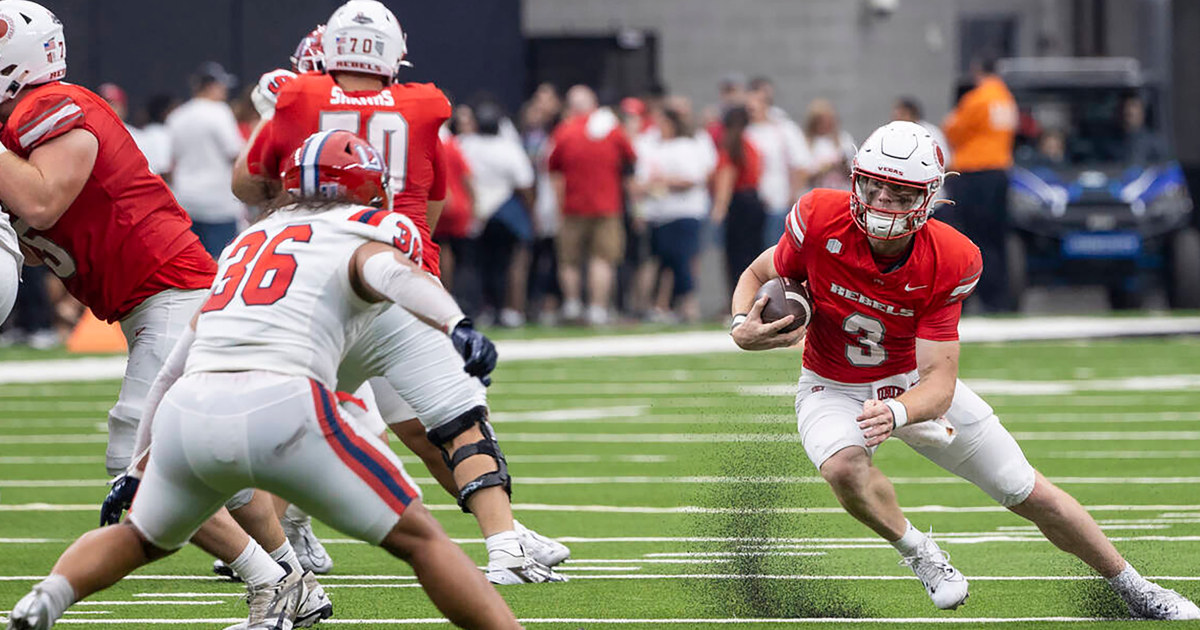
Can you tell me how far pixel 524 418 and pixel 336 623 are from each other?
5808mm

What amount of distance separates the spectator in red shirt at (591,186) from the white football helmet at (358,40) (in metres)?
9.99

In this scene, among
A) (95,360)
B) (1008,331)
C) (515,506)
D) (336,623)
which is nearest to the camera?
(336,623)

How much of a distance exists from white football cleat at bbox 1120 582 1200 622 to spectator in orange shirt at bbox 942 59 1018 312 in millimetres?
11561

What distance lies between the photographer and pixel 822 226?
20.5ft

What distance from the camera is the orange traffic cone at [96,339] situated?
1590cm

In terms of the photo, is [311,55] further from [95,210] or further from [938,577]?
[938,577]

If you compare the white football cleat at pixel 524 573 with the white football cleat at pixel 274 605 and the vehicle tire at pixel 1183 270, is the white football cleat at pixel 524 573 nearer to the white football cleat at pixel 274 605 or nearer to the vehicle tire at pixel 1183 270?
the white football cleat at pixel 274 605

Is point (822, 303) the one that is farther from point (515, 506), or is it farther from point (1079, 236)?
point (1079, 236)

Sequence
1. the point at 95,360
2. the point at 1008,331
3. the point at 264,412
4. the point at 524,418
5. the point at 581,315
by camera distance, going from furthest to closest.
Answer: the point at 581,315 < the point at 1008,331 < the point at 95,360 < the point at 524,418 < the point at 264,412

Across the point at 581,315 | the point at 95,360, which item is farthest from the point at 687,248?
the point at 95,360

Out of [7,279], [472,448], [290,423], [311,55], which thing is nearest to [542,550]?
[472,448]

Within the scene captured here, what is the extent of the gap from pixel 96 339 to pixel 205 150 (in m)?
1.89

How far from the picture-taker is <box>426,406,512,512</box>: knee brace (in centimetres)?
621

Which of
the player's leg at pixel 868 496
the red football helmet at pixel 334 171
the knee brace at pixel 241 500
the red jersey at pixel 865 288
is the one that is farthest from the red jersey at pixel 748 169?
the red football helmet at pixel 334 171
